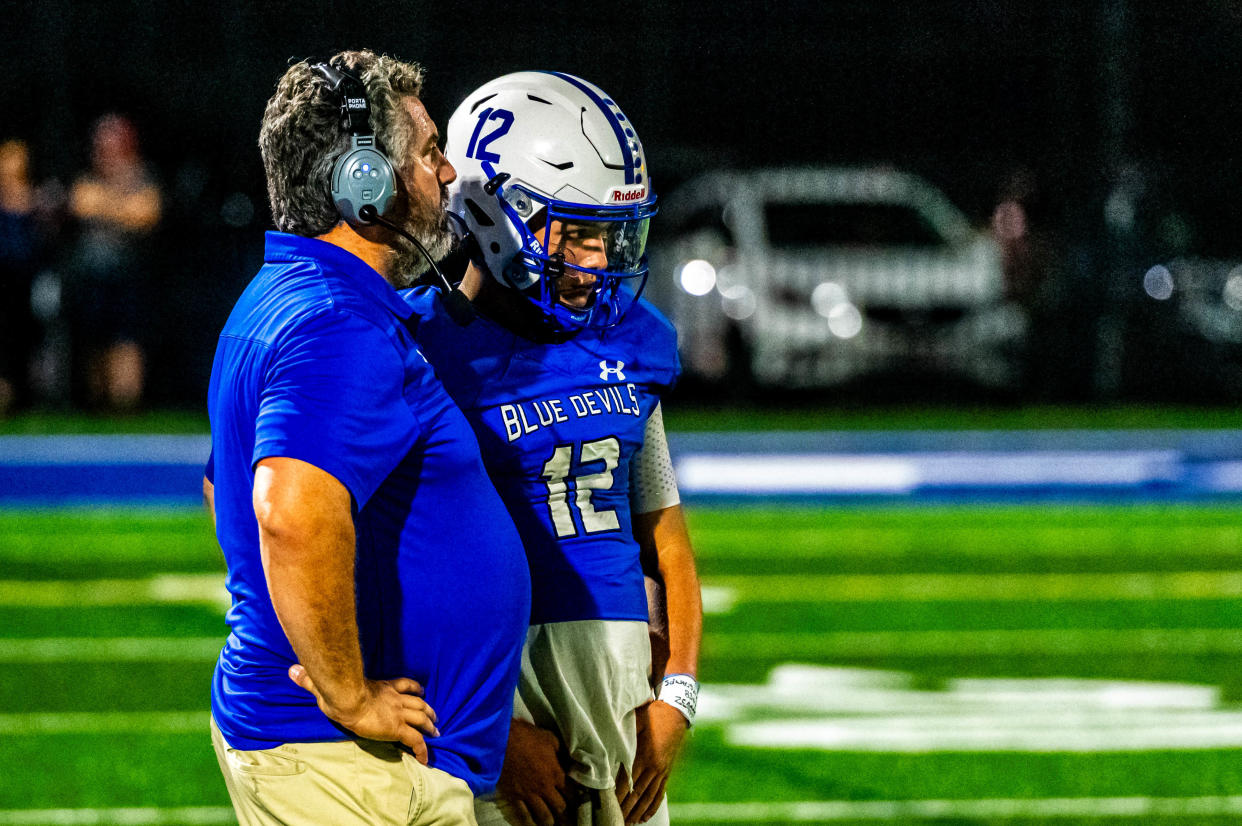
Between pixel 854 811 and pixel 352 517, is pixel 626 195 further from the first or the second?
pixel 854 811

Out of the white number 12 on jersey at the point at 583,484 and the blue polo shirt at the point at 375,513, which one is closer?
the blue polo shirt at the point at 375,513

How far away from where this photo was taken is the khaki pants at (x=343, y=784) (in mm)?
2385

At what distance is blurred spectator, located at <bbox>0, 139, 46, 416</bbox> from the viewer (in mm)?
13273

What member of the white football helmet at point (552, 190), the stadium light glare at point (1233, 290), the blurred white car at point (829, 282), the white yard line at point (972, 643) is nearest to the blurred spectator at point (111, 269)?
the blurred white car at point (829, 282)

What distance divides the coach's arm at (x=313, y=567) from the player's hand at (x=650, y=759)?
75 centimetres

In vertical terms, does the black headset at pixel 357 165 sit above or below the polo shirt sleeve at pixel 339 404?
above

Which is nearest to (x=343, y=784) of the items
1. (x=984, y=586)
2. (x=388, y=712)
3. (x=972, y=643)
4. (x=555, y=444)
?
(x=388, y=712)

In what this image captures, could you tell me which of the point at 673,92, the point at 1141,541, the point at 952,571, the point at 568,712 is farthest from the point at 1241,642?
the point at 673,92

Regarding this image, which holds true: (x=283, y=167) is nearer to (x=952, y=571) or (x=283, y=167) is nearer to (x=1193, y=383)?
(x=952, y=571)

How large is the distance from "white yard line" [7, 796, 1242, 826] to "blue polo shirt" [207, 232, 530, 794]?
8.92 ft

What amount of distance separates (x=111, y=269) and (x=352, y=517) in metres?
11.7

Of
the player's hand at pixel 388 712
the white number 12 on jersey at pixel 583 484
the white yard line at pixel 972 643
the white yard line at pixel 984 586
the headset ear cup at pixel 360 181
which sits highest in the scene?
the headset ear cup at pixel 360 181

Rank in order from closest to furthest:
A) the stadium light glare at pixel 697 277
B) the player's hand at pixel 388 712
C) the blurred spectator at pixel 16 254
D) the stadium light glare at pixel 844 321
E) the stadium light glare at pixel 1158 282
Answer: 1. the player's hand at pixel 388 712
2. the blurred spectator at pixel 16 254
3. the stadium light glare at pixel 697 277
4. the stadium light glare at pixel 844 321
5. the stadium light glare at pixel 1158 282

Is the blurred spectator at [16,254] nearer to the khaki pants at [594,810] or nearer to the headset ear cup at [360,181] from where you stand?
the khaki pants at [594,810]
